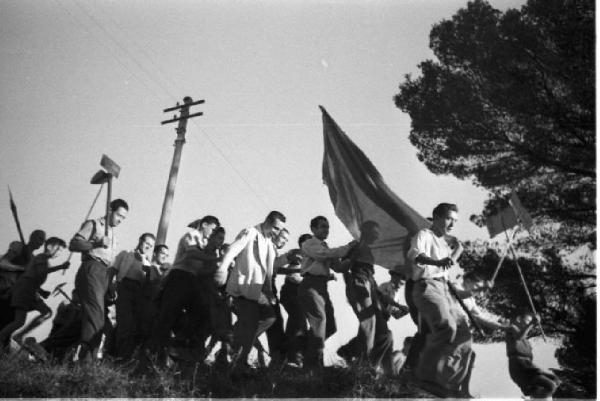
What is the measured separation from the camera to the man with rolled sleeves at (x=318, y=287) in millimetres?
6648

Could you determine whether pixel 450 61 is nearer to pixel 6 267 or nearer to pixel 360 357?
pixel 360 357

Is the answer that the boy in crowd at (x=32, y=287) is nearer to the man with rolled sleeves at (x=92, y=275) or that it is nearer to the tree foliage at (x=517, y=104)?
the man with rolled sleeves at (x=92, y=275)

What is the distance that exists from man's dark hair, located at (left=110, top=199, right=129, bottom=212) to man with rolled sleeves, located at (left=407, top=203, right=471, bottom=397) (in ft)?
8.32

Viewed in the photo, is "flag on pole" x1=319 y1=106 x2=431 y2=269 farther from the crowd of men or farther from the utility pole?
the utility pole

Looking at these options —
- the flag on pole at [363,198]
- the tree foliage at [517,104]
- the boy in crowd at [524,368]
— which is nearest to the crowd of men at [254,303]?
the boy in crowd at [524,368]

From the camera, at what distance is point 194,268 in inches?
270

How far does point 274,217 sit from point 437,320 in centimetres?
175

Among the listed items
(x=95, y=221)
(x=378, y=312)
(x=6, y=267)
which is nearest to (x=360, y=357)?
(x=378, y=312)

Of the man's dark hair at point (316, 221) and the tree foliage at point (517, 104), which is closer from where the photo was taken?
the man's dark hair at point (316, 221)

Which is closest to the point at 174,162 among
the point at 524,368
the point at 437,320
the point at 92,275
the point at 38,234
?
the point at 38,234

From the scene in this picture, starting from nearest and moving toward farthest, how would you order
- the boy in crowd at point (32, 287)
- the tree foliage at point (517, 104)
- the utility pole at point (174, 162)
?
the boy in crowd at point (32, 287)
the tree foliage at point (517, 104)
the utility pole at point (174, 162)

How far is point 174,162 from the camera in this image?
488 inches

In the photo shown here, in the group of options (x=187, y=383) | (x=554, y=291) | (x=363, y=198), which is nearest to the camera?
(x=187, y=383)

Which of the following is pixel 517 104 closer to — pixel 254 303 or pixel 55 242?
pixel 254 303
